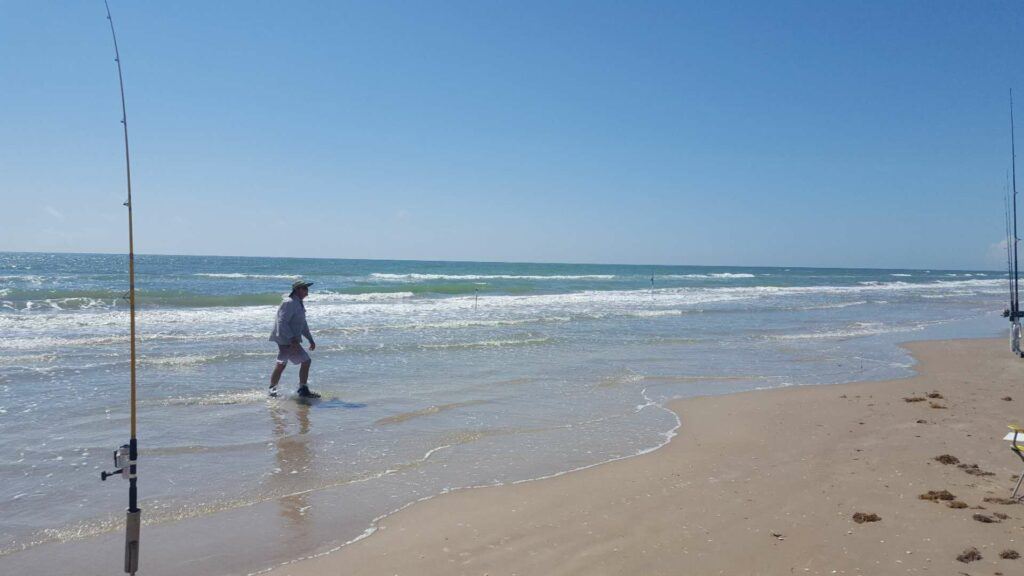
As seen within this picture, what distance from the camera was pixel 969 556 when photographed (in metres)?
3.91

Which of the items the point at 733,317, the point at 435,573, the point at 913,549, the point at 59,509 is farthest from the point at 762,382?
the point at 733,317

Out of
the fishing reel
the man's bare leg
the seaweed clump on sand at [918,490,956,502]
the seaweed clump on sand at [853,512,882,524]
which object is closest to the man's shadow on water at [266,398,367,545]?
the man's bare leg

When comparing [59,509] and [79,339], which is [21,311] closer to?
[79,339]

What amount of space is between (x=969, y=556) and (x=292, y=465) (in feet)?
16.6

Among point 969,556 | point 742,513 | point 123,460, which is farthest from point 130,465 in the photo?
point 969,556

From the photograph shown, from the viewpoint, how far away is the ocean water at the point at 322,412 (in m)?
4.62

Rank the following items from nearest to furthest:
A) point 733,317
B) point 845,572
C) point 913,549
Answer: point 845,572
point 913,549
point 733,317

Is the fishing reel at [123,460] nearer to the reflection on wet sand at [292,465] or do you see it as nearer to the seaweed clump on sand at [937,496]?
the reflection on wet sand at [292,465]

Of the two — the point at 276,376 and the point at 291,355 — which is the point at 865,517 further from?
the point at 291,355

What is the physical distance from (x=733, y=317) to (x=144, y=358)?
1743 centimetres

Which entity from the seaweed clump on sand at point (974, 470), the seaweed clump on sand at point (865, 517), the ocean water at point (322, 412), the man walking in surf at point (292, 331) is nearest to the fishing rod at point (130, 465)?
the ocean water at point (322, 412)

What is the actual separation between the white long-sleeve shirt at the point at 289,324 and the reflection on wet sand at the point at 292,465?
1.14 meters

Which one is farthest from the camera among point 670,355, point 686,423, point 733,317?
point 733,317

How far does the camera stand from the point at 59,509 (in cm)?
485
